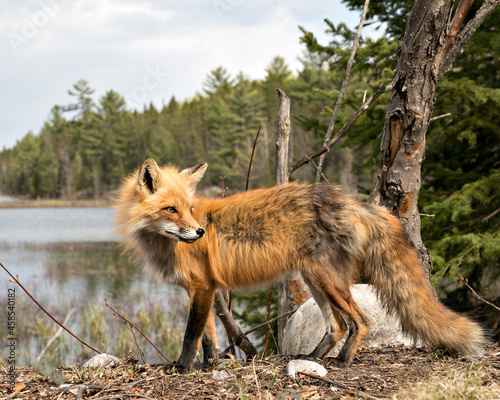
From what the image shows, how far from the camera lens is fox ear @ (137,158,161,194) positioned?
392 cm

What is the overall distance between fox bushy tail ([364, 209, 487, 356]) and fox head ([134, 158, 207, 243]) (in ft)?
5.23

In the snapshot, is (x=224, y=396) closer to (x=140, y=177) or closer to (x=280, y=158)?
(x=140, y=177)

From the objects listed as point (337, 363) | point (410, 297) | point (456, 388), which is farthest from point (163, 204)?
point (456, 388)

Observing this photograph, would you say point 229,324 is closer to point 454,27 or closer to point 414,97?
point 414,97

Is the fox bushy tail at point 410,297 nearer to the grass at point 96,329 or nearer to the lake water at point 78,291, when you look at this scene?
the lake water at point 78,291

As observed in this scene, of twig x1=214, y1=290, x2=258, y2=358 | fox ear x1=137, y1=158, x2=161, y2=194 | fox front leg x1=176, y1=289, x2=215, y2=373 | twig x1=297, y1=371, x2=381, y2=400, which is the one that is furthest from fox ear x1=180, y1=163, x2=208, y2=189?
twig x1=297, y1=371, x2=381, y2=400

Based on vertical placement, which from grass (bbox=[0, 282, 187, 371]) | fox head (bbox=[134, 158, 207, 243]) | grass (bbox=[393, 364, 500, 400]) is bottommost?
grass (bbox=[0, 282, 187, 371])

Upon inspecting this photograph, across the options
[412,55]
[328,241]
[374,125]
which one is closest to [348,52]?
[374,125]

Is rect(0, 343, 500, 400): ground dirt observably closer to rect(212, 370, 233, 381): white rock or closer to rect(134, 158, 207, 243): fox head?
rect(212, 370, 233, 381): white rock

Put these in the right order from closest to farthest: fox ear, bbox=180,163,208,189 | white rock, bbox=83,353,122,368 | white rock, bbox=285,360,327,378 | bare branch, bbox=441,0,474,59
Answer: white rock, bbox=285,360,327,378 → white rock, bbox=83,353,122,368 → fox ear, bbox=180,163,208,189 → bare branch, bbox=441,0,474,59

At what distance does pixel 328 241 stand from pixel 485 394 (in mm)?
1566

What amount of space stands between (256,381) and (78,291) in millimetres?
14172

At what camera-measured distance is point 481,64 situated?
834cm

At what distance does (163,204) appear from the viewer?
387cm
